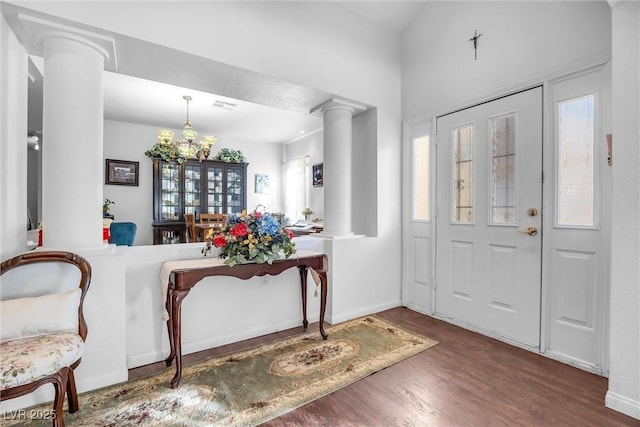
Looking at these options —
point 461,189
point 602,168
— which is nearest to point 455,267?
point 461,189

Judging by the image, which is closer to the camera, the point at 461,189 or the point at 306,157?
the point at 461,189

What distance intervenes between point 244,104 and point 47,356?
4.11 metres

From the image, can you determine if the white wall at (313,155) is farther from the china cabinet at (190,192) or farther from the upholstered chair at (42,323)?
the upholstered chair at (42,323)

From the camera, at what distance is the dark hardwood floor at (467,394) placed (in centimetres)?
167

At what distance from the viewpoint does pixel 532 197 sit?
2455 millimetres

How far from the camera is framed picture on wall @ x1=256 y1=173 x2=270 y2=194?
7218mm

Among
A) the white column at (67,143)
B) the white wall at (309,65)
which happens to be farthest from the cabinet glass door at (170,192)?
the white column at (67,143)

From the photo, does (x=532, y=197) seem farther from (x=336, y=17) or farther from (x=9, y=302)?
(x=9, y=302)

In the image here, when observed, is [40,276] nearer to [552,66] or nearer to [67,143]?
[67,143]

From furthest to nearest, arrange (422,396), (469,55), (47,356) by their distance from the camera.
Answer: (469,55)
(422,396)
(47,356)

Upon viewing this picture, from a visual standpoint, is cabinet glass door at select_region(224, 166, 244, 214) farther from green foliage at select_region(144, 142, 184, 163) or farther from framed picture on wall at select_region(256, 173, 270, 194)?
green foliage at select_region(144, 142, 184, 163)

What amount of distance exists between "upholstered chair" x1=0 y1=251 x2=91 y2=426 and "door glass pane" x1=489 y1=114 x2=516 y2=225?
3073 mm

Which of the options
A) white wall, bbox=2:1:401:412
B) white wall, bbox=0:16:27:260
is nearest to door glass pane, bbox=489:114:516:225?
white wall, bbox=2:1:401:412

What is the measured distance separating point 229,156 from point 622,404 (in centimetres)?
637
